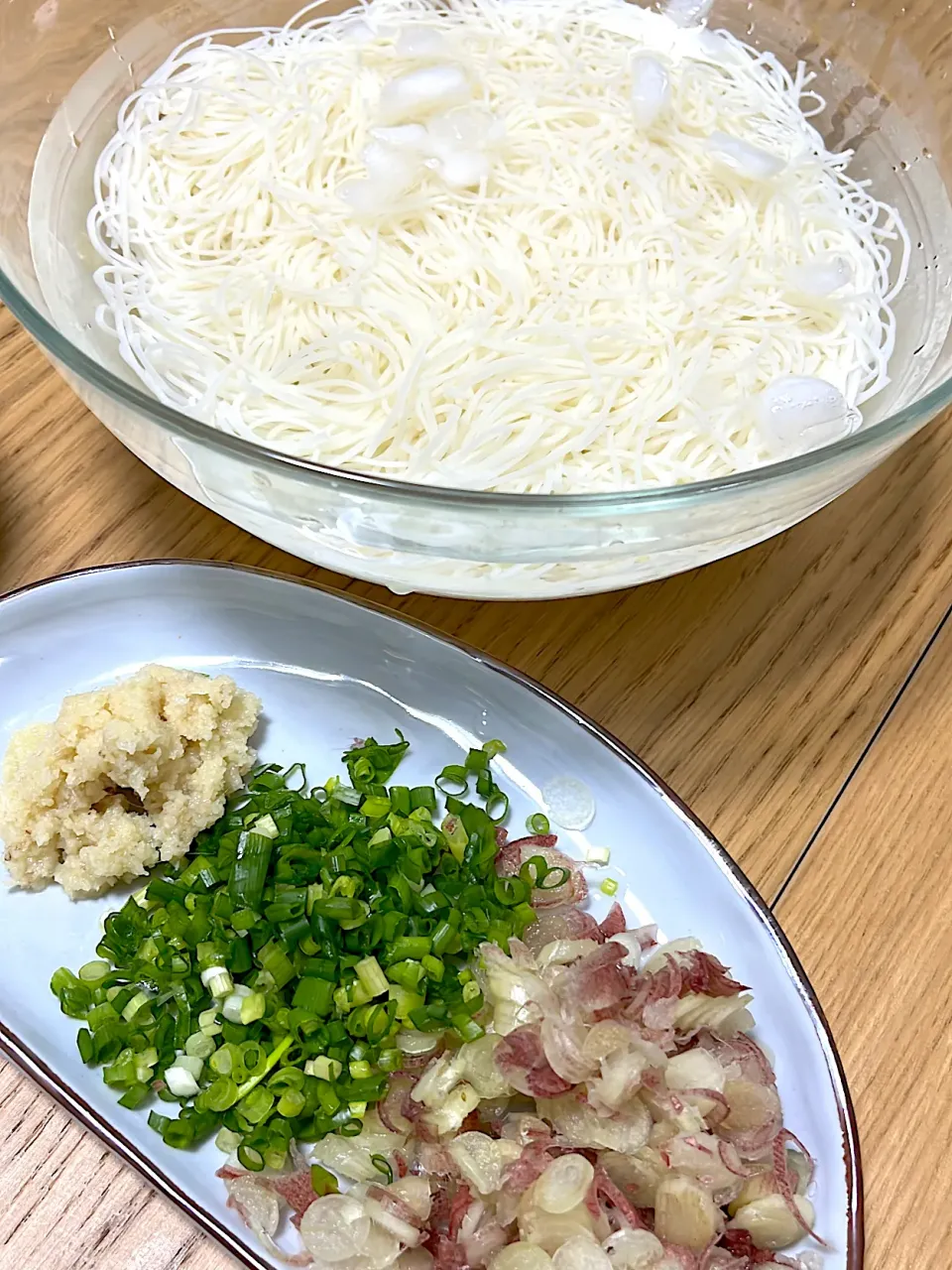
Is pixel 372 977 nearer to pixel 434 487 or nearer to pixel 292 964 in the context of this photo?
pixel 292 964

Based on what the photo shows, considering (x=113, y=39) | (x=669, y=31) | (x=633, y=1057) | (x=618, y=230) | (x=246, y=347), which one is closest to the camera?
(x=633, y=1057)

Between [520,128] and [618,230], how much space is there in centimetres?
20

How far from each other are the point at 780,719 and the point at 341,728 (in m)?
0.48

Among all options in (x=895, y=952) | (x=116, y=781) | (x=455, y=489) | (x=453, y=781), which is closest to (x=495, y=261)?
(x=455, y=489)

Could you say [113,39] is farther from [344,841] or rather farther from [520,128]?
[344,841]

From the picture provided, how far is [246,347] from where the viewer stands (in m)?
1.11

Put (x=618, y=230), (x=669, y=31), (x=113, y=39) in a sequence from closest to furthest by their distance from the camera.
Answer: (x=618, y=230)
(x=113, y=39)
(x=669, y=31)

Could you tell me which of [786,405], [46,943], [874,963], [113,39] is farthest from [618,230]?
[46,943]

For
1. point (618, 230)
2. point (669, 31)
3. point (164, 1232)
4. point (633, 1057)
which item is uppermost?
point (669, 31)

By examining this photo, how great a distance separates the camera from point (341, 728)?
1.12 m

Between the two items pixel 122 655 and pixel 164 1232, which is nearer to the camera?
pixel 164 1232

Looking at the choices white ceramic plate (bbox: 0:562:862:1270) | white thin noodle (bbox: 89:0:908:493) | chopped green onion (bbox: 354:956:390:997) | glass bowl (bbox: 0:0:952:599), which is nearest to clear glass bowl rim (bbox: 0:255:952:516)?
glass bowl (bbox: 0:0:952:599)

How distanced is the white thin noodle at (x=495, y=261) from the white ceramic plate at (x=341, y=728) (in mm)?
195

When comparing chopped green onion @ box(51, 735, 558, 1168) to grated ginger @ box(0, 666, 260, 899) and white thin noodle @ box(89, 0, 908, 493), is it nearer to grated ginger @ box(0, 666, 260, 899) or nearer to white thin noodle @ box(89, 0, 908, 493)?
grated ginger @ box(0, 666, 260, 899)
